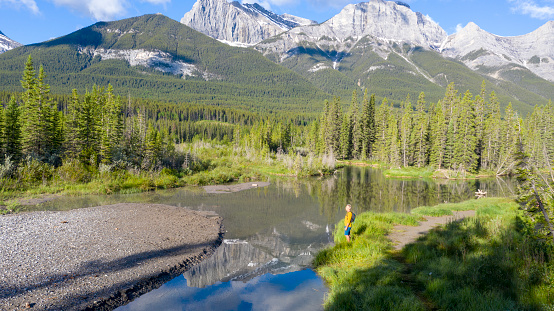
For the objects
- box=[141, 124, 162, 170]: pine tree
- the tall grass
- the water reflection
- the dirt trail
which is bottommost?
the water reflection

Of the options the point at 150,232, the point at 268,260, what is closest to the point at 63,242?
→ the point at 150,232

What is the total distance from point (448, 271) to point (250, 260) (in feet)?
25.1

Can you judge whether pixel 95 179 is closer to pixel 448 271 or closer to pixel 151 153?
pixel 151 153

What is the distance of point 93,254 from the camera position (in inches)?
455

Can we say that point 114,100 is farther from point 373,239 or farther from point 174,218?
point 373,239

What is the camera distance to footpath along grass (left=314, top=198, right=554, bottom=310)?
6.96 m

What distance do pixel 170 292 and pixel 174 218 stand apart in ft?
30.3

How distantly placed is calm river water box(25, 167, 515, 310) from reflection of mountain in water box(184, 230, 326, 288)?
0.12ft

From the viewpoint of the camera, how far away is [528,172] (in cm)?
648

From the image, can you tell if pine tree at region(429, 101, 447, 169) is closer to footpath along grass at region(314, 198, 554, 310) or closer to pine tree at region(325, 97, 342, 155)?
pine tree at region(325, 97, 342, 155)

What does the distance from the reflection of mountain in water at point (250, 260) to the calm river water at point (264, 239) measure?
0.04 m

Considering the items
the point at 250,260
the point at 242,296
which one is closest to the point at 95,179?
the point at 250,260

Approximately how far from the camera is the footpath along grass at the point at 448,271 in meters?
6.96

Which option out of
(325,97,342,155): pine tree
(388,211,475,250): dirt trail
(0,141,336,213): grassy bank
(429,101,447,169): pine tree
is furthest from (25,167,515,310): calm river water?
(325,97,342,155): pine tree
